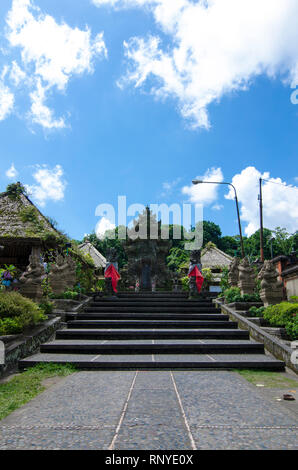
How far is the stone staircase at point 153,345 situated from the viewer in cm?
516

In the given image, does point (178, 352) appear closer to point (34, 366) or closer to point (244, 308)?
point (34, 366)

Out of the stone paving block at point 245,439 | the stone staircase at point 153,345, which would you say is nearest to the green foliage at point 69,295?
the stone staircase at point 153,345

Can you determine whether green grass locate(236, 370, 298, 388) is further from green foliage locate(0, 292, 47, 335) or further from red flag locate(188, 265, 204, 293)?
red flag locate(188, 265, 204, 293)

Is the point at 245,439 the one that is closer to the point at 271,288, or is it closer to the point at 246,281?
the point at 271,288

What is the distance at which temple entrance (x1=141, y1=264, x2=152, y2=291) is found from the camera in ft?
66.6

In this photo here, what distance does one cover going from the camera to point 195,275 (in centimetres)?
1276

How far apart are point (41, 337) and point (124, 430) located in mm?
4533

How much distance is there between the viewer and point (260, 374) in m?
4.86

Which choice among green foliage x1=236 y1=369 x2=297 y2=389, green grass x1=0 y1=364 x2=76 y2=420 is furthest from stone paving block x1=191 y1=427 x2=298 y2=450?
green grass x1=0 y1=364 x2=76 y2=420

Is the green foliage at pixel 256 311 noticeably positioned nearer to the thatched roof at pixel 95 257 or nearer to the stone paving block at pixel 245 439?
the stone paving block at pixel 245 439

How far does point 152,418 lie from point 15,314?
4170mm

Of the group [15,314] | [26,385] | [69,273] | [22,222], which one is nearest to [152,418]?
[26,385]

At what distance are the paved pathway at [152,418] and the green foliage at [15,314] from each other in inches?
77.3

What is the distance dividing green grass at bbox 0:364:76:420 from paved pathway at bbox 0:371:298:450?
0.18 metres
